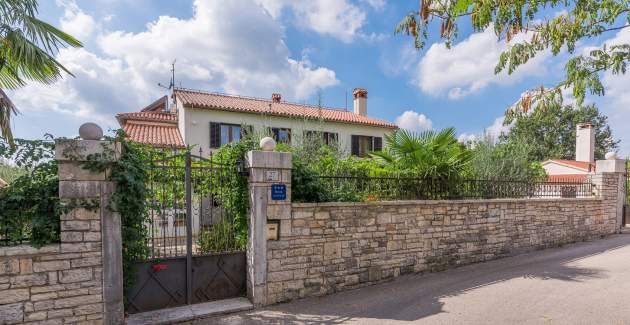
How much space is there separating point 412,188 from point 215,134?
9419 millimetres

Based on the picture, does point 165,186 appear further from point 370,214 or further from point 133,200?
point 370,214

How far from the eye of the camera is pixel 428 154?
6.76m

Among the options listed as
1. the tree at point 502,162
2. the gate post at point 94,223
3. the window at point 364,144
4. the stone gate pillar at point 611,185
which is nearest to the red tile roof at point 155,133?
the gate post at point 94,223

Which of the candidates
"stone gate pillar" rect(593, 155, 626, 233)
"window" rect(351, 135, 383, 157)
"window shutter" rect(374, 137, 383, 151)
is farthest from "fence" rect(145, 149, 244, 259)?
"window shutter" rect(374, 137, 383, 151)

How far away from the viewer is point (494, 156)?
10711mm

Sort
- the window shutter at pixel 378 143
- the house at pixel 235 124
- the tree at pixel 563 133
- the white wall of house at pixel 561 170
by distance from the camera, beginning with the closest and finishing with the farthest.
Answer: the house at pixel 235 124
the window shutter at pixel 378 143
the white wall of house at pixel 561 170
the tree at pixel 563 133

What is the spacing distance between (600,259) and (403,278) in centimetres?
524

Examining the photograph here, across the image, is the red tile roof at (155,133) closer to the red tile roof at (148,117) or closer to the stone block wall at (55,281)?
the red tile roof at (148,117)

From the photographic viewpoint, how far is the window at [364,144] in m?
16.2

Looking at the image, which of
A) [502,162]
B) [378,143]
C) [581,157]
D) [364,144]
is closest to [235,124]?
[364,144]

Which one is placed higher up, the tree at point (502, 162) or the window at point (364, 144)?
the window at point (364, 144)

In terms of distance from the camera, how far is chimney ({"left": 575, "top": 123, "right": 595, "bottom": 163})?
18.8m

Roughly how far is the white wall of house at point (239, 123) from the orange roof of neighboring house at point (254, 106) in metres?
0.25

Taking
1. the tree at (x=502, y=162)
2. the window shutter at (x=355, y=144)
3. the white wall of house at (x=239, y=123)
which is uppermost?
the white wall of house at (x=239, y=123)
